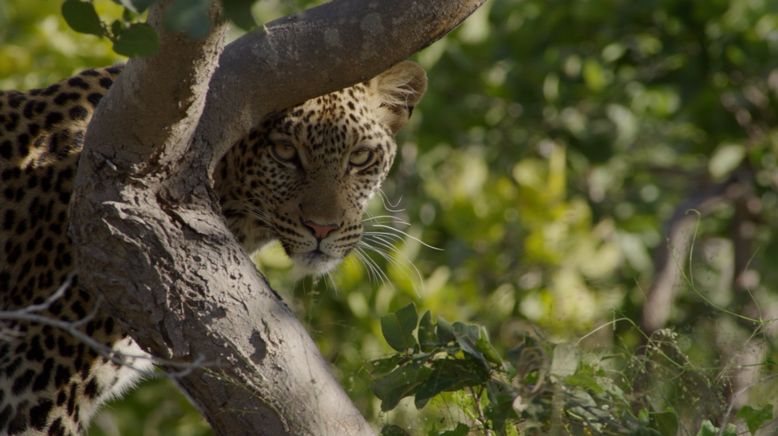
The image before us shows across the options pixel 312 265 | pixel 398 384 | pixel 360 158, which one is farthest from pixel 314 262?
pixel 398 384

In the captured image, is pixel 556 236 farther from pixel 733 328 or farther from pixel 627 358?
pixel 627 358

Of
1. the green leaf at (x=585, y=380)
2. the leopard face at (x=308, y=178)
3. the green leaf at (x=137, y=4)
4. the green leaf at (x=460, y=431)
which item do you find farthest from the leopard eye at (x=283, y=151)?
the green leaf at (x=137, y=4)

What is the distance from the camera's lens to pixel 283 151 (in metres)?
5.09

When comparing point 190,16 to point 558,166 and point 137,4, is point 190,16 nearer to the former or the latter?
point 137,4

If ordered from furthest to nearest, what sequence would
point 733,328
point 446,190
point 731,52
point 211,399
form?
1. point 446,190
2. point 731,52
3. point 733,328
4. point 211,399

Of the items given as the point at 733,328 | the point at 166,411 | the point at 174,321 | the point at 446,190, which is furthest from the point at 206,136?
the point at 446,190

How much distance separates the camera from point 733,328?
455cm

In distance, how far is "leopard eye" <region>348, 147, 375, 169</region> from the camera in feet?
17.3

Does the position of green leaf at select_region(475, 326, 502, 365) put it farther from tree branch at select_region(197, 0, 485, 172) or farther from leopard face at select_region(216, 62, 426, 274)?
leopard face at select_region(216, 62, 426, 274)

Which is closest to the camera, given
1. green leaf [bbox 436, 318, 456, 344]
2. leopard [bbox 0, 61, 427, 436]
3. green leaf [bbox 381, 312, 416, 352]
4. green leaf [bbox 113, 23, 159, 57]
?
green leaf [bbox 113, 23, 159, 57]

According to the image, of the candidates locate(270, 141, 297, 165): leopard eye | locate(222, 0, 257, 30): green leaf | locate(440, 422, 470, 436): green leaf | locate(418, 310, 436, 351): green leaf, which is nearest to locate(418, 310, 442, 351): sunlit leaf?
locate(418, 310, 436, 351): green leaf

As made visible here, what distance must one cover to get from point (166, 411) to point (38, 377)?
3.94 metres

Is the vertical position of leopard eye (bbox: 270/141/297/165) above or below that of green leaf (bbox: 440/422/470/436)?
→ above

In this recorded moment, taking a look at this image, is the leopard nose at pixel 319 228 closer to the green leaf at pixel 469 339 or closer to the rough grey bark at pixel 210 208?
the rough grey bark at pixel 210 208
